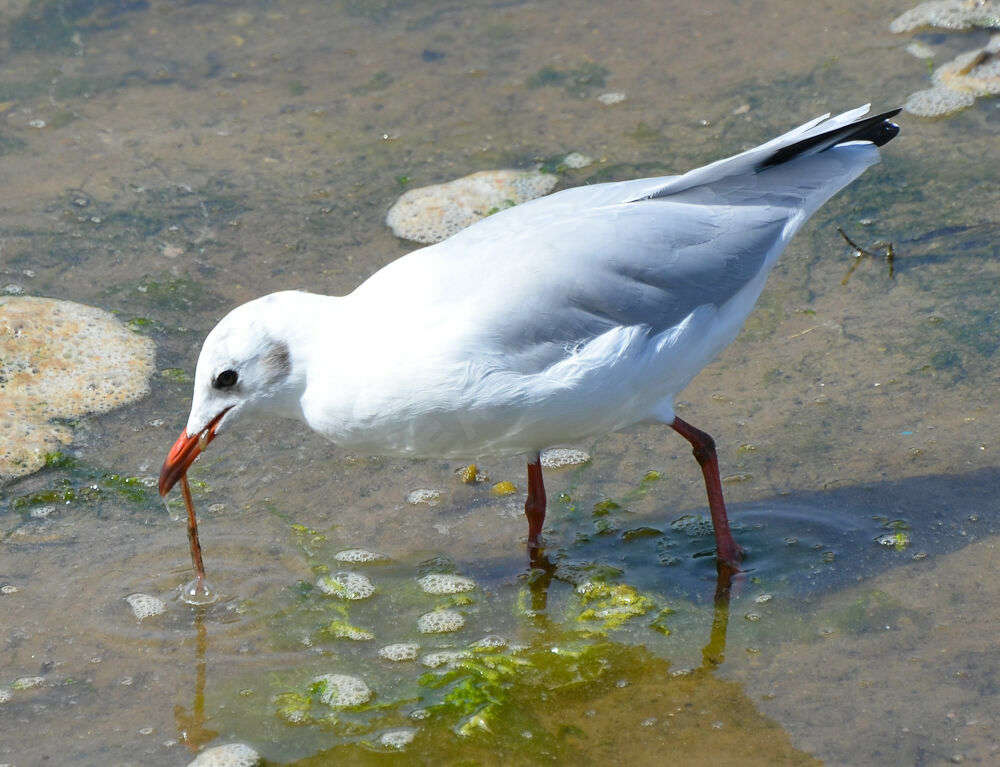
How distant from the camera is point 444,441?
419 cm

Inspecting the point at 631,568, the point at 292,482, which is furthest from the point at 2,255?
the point at 631,568

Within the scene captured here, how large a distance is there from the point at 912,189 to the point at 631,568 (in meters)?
2.96

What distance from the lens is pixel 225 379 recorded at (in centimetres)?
408

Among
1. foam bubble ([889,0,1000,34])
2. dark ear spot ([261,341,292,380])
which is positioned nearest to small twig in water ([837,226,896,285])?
foam bubble ([889,0,1000,34])

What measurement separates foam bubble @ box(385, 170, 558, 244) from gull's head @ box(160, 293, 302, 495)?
243cm

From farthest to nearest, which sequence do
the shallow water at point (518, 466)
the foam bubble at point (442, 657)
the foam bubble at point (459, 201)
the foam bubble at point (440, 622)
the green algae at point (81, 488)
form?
the foam bubble at point (459, 201), the green algae at point (81, 488), the foam bubble at point (440, 622), the foam bubble at point (442, 657), the shallow water at point (518, 466)

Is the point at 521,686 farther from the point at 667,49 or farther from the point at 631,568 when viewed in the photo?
the point at 667,49

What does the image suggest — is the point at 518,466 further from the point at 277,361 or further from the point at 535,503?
the point at 277,361

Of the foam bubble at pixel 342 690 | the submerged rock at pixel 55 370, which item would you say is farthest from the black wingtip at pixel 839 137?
the submerged rock at pixel 55 370

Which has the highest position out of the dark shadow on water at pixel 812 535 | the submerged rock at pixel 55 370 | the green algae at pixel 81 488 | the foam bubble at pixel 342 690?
the submerged rock at pixel 55 370

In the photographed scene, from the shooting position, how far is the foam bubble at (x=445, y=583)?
4.61 m

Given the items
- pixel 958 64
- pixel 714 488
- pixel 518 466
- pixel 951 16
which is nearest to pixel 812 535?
pixel 714 488

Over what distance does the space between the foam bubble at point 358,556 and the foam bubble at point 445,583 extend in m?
0.21

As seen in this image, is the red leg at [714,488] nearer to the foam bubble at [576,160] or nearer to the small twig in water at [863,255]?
the small twig in water at [863,255]
